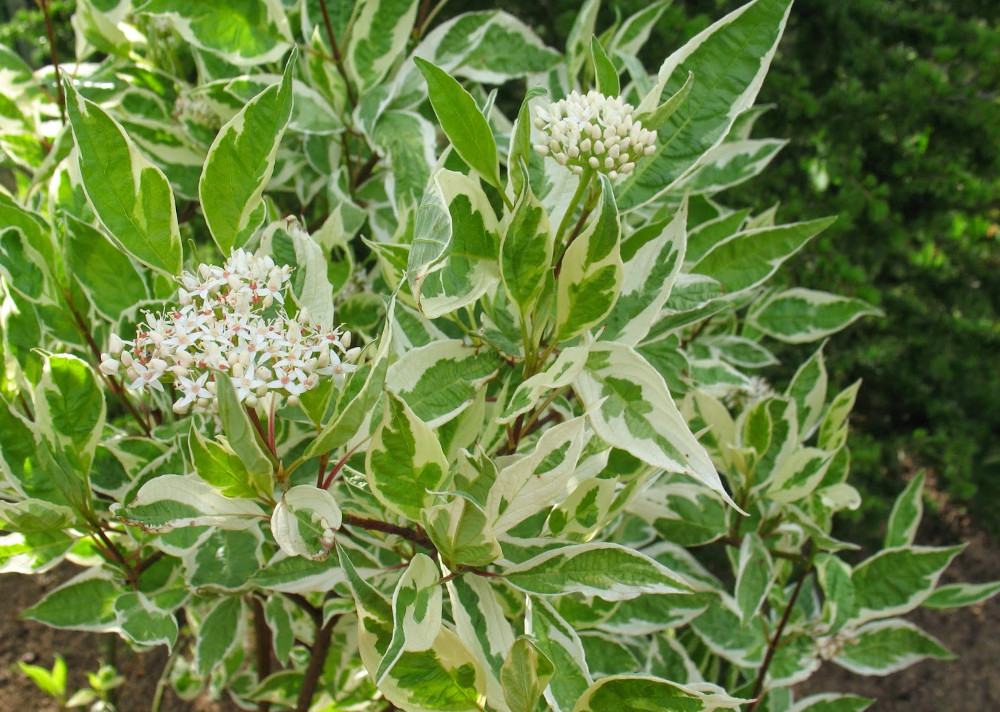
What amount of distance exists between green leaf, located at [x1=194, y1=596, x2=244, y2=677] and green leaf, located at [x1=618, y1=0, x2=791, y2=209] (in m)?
0.76

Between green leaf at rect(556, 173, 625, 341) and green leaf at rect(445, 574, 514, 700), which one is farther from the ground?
green leaf at rect(556, 173, 625, 341)

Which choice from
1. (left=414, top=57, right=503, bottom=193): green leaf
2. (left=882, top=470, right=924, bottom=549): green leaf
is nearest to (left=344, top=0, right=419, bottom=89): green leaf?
(left=414, top=57, right=503, bottom=193): green leaf

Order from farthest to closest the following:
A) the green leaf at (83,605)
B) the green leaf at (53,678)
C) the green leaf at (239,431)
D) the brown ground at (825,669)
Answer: the brown ground at (825,669) < the green leaf at (53,678) < the green leaf at (83,605) < the green leaf at (239,431)

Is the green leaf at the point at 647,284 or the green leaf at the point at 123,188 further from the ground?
the green leaf at the point at 123,188

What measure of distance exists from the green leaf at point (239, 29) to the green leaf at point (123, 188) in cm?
32

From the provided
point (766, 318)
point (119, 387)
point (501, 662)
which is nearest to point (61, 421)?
point (119, 387)

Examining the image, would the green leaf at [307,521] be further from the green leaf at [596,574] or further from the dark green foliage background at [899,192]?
the dark green foliage background at [899,192]

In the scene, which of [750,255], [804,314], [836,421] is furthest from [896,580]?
[750,255]

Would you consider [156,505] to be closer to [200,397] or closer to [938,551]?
[200,397]

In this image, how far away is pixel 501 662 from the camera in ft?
2.31

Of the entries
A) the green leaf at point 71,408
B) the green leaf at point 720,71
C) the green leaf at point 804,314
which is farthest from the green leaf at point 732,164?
the green leaf at point 71,408

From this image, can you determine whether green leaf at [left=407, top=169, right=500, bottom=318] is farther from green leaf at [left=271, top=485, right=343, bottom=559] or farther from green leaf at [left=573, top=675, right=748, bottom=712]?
green leaf at [left=573, top=675, right=748, bottom=712]

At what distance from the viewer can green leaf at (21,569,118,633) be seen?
935 millimetres

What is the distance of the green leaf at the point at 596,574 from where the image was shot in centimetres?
70
